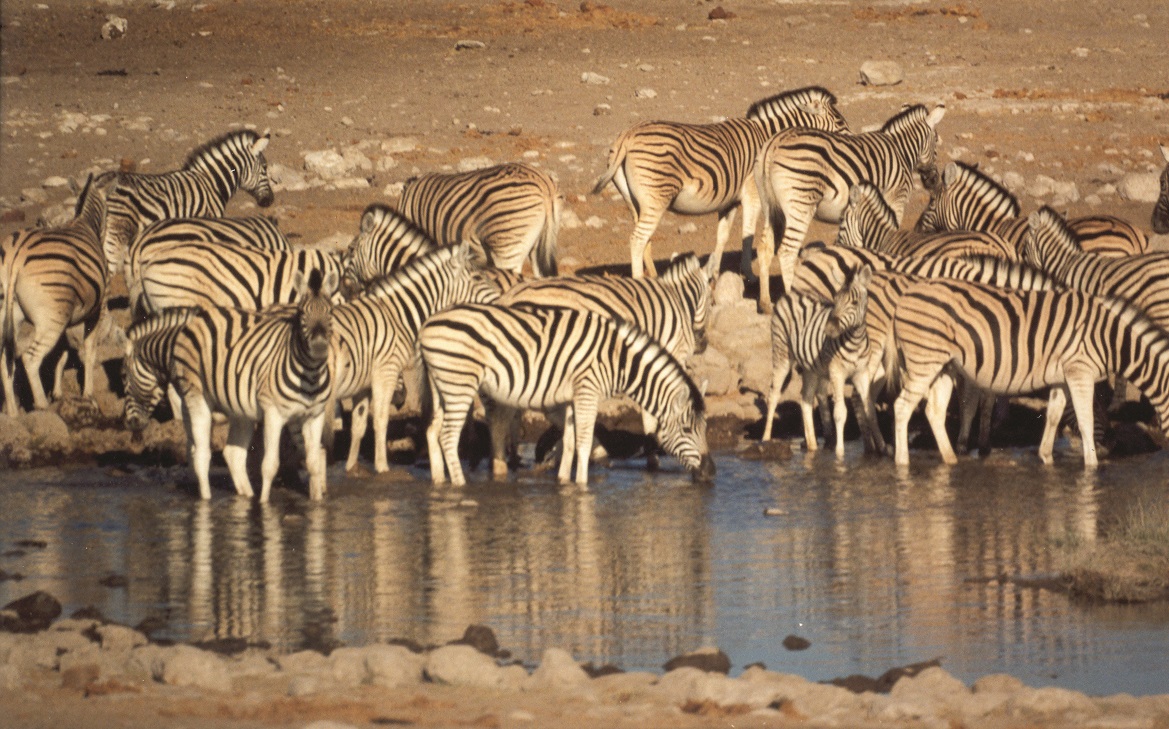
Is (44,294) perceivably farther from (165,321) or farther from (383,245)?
(383,245)

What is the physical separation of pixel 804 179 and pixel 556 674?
35.3 feet

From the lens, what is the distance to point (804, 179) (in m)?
18.3

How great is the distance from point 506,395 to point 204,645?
4611mm

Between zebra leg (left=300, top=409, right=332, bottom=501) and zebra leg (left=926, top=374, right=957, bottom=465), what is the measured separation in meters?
4.59

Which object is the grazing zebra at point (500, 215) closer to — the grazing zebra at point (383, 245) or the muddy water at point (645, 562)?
the grazing zebra at point (383, 245)

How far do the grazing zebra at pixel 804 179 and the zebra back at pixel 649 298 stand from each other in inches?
110

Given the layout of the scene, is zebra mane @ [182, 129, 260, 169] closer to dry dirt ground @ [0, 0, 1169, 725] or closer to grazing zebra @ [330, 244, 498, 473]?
dry dirt ground @ [0, 0, 1169, 725]

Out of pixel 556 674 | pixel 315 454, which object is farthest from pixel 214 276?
pixel 556 674

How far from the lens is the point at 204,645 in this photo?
9164 mm

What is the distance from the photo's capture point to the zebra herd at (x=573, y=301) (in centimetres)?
1329

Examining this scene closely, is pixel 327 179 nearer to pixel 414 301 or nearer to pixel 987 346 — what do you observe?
pixel 414 301

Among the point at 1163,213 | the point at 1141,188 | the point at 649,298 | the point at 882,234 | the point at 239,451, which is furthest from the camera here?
the point at 1141,188

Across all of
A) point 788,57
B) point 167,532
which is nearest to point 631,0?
point 788,57

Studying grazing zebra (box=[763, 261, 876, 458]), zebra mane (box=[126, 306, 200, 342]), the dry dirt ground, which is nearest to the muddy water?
grazing zebra (box=[763, 261, 876, 458])
